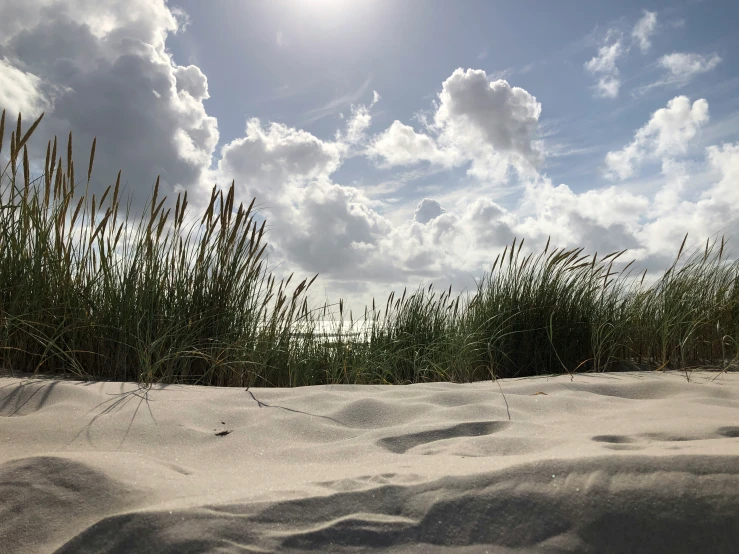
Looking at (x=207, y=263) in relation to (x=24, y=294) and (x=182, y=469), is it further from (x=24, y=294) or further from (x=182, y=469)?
(x=182, y=469)

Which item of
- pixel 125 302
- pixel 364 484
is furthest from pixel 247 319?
pixel 364 484

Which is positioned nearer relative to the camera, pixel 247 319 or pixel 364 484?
pixel 364 484

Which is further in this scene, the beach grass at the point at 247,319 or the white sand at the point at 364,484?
the beach grass at the point at 247,319

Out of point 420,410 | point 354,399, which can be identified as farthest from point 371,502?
point 354,399

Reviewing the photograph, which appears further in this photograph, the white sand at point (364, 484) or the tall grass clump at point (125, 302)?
the tall grass clump at point (125, 302)

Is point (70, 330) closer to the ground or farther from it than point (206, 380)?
farther from it

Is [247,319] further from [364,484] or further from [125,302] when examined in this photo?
[364,484]

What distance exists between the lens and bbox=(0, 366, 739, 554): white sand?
0.90 m

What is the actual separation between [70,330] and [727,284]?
501 centimetres

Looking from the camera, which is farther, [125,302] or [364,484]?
[125,302]

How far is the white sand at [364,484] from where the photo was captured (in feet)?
2.94

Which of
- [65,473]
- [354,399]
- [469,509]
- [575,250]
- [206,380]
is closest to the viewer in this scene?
[469,509]

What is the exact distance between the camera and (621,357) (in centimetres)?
391

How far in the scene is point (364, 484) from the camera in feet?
3.38
